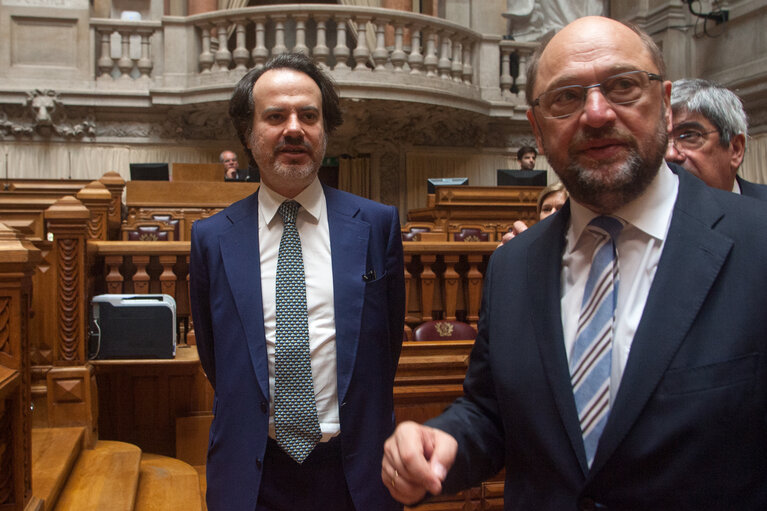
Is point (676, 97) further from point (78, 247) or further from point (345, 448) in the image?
point (78, 247)

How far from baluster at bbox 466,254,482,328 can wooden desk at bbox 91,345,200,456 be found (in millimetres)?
1480

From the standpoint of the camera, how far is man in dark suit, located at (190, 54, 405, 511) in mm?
1412

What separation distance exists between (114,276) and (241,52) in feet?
17.1

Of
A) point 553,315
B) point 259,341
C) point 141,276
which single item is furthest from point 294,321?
point 141,276

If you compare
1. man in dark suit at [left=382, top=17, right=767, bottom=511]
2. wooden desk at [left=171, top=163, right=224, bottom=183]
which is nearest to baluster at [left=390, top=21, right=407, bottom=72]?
wooden desk at [left=171, top=163, right=224, bottom=183]

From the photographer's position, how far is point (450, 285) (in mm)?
3789

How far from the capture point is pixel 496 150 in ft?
30.8

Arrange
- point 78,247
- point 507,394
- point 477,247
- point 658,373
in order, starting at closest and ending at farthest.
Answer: point 658,373, point 507,394, point 78,247, point 477,247

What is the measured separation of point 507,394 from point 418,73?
7.57 meters

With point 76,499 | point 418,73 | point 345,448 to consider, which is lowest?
point 76,499

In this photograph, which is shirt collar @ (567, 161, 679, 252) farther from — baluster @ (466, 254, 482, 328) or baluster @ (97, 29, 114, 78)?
baluster @ (97, 29, 114, 78)

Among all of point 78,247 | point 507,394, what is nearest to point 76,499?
point 78,247

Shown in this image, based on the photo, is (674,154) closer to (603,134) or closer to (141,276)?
(603,134)

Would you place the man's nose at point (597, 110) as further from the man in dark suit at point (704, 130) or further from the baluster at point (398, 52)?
the baluster at point (398, 52)
